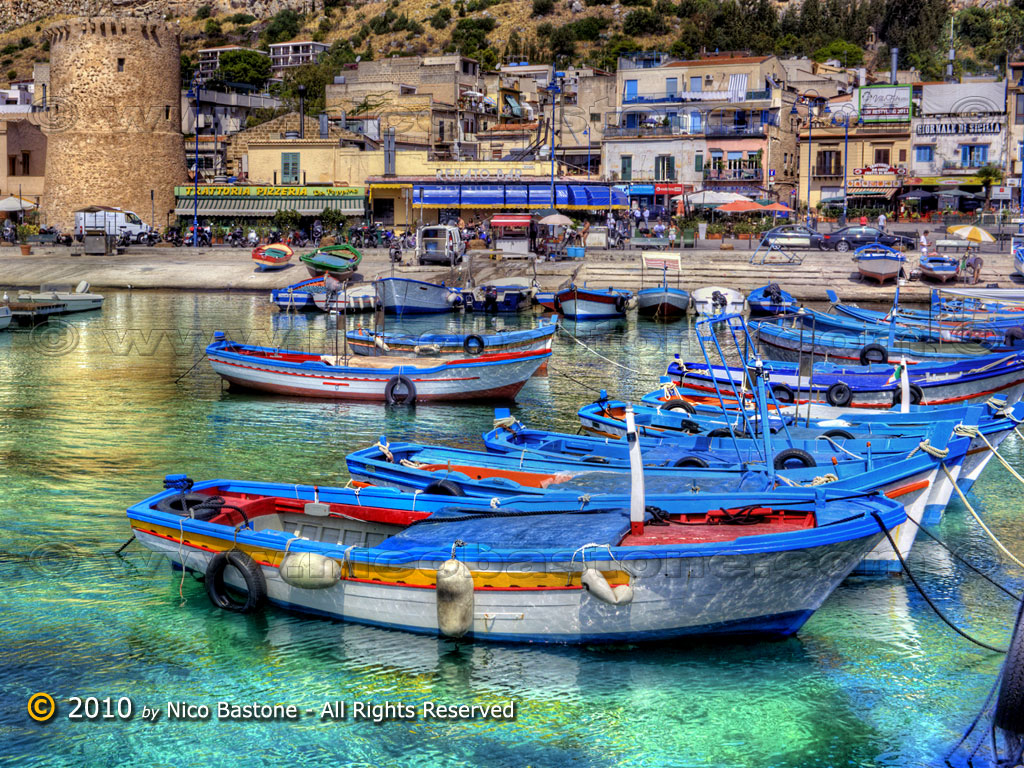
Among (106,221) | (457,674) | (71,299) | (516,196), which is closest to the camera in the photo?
(457,674)

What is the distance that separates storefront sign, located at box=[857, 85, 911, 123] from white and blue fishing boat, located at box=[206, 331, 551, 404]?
4687cm

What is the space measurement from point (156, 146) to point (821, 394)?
182 ft

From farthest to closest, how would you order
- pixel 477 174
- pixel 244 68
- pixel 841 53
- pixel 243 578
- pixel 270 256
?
pixel 244 68 < pixel 841 53 < pixel 477 174 < pixel 270 256 < pixel 243 578

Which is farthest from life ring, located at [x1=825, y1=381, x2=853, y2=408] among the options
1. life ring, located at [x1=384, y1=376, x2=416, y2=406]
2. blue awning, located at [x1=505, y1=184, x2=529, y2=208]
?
blue awning, located at [x1=505, y1=184, x2=529, y2=208]

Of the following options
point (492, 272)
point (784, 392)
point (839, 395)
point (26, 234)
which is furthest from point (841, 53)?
point (839, 395)

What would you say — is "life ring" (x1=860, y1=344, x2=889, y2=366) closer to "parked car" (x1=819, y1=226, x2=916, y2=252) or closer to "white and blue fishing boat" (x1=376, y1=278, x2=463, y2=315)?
"white and blue fishing boat" (x1=376, y1=278, x2=463, y2=315)

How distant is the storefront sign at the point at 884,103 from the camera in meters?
65.3

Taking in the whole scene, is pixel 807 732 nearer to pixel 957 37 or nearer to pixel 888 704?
pixel 888 704

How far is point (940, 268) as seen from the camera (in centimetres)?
4444

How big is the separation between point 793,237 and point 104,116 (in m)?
39.4

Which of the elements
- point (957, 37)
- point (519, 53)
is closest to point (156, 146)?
point (519, 53)

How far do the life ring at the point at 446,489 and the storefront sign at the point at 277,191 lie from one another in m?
50.6

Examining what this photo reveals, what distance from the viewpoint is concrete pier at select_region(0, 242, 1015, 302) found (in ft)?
151
